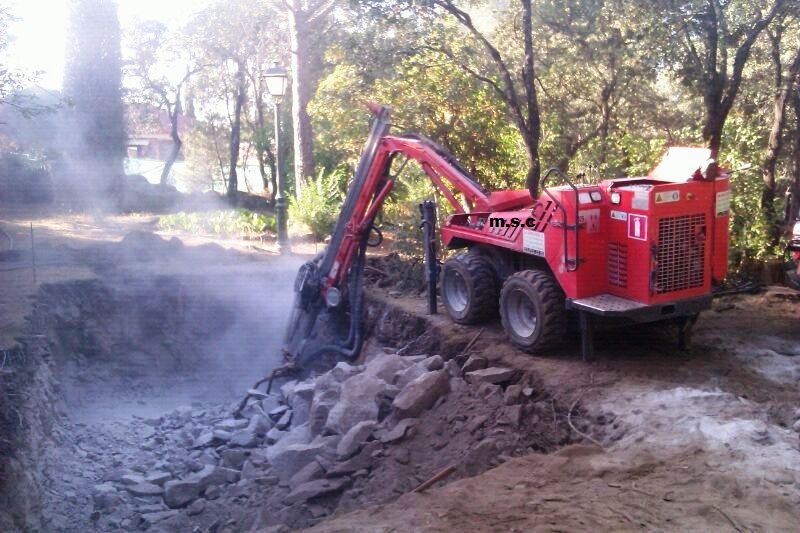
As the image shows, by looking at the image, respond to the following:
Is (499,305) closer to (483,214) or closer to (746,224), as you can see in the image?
(483,214)

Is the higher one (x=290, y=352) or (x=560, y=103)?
(x=560, y=103)

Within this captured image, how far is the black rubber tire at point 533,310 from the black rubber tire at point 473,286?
0.66m

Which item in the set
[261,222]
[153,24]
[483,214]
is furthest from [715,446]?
[153,24]

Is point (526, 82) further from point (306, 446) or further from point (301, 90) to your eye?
point (301, 90)

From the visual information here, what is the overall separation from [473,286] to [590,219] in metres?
2.01

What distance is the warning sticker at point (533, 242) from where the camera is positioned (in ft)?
27.7

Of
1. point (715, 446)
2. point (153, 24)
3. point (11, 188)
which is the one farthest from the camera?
point (153, 24)

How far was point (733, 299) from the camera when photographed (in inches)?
441

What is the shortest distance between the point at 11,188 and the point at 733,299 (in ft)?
62.9

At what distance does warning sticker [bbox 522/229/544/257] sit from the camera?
8438 mm

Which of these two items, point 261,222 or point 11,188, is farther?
point 11,188

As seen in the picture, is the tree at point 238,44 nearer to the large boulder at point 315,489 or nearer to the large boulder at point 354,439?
the large boulder at point 354,439

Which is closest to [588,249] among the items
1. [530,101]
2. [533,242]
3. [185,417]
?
[533,242]

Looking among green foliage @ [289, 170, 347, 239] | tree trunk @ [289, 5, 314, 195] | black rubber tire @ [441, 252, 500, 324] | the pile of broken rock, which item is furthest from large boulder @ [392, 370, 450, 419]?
tree trunk @ [289, 5, 314, 195]
